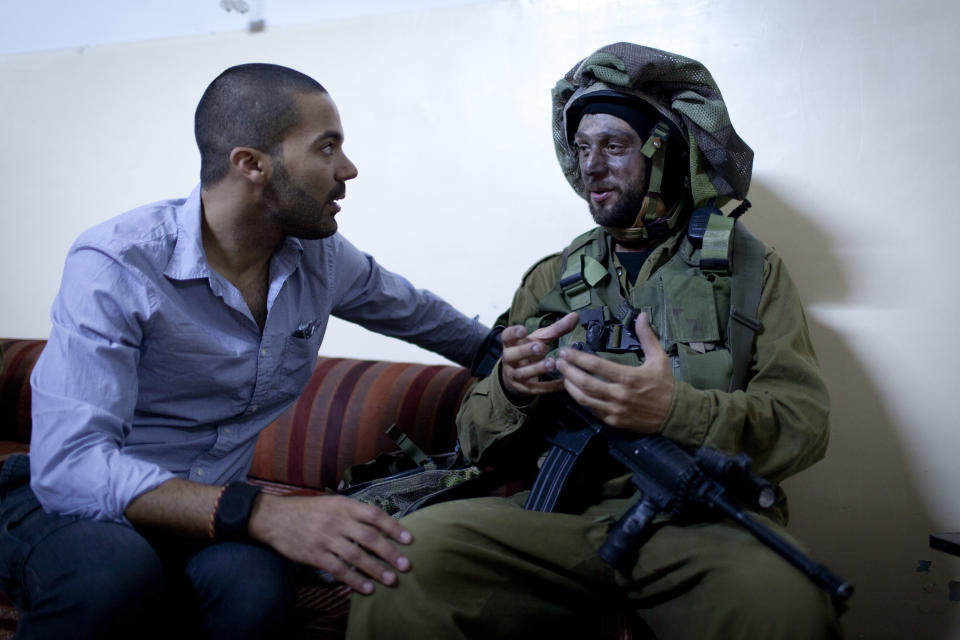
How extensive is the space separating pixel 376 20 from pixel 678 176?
3.81ft

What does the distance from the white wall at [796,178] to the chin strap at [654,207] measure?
379 millimetres

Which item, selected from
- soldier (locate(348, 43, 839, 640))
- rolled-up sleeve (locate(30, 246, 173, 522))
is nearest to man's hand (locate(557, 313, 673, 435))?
soldier (locate(348, 43, 839, 640))

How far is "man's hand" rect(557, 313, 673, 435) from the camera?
3.88 feet

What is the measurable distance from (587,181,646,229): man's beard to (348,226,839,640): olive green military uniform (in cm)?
33

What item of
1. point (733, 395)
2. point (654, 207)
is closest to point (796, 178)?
point (654, 207)

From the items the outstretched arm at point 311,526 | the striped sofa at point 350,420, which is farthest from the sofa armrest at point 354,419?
the outstretched arm at point 311,526

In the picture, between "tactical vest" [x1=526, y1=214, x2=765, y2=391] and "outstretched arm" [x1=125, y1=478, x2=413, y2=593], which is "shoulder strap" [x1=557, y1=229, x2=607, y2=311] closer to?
"tactical vest" [x1=526, y1=214, x2=765, y2=391]

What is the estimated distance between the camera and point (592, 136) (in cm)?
156

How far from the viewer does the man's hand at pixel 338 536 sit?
42.4 inches

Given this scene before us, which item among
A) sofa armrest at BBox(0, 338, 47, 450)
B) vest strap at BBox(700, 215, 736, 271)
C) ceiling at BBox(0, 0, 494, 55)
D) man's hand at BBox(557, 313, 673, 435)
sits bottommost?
sofa armrest at BBox(0, 338, 47, 450)

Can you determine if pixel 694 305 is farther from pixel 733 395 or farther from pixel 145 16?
A: pixel 145 16

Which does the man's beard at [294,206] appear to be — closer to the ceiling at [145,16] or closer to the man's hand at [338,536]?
the man's hand at [338,536]

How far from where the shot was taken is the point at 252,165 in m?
1.44

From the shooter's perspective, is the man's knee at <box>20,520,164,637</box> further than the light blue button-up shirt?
No
